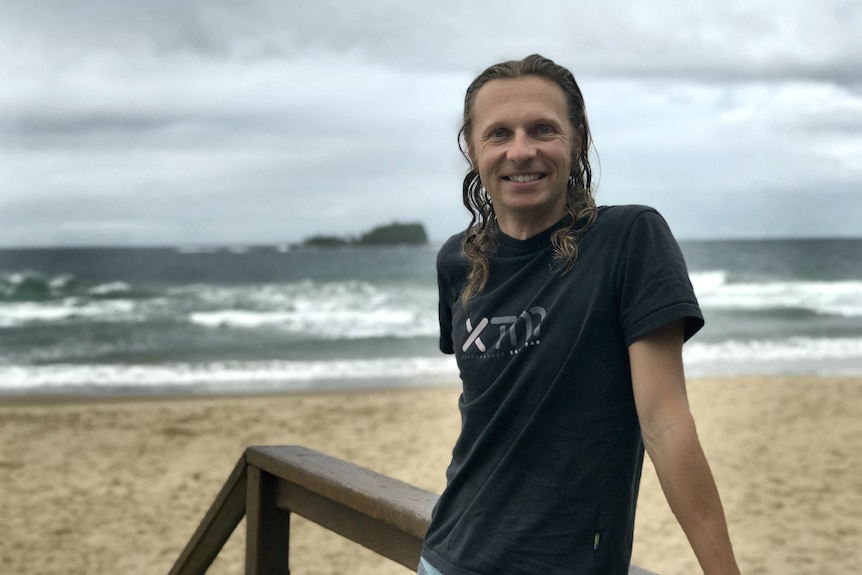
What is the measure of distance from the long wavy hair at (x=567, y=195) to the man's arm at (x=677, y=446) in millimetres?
195

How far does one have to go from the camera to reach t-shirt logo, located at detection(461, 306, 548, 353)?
1.33m

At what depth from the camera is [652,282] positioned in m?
1.21

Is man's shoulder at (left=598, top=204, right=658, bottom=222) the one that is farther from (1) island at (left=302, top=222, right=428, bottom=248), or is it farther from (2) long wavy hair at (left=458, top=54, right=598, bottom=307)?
(1) island at (left=302, top=222, right=428, bottom=248)

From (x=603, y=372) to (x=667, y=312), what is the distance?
15 cm

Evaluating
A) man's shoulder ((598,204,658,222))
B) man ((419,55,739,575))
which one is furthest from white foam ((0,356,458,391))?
man's shoulder ((598,204,658,222))

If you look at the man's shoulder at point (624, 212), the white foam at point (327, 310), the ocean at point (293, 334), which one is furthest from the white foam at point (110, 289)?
the man's shoulder at point (624, 212)

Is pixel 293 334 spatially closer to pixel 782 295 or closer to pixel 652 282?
pixel 782 295

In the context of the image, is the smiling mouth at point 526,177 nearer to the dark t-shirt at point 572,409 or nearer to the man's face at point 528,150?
the man's face at point 528,150

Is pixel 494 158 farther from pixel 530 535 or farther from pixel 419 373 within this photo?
pixel 419 373

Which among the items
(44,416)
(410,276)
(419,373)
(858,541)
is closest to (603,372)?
(858,541)

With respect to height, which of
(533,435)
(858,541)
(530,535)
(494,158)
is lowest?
(858,541)

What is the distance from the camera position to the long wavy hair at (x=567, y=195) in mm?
1358

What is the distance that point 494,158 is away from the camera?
57.0 inches

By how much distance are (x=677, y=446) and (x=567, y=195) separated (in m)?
0.48
